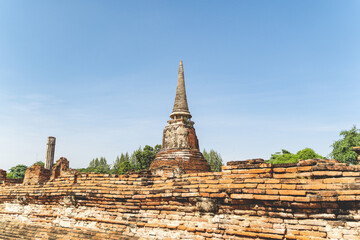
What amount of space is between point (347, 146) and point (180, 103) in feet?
51.4

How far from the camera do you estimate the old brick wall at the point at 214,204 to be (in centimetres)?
363

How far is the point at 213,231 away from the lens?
4.34 meters

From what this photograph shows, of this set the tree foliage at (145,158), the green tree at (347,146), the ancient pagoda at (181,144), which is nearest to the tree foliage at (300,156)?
the green tree at (347,146)

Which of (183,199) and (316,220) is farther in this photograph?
(183,199)

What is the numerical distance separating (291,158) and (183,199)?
2643 centimetres

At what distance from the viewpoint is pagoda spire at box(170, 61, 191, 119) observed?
20.6 metres

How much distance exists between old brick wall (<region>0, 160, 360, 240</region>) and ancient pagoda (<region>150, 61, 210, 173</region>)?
10.9 m

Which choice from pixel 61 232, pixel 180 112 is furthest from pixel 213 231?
pixel 180 112

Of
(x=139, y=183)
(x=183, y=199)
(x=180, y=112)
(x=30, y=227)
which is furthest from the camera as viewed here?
(x=180, y=112)

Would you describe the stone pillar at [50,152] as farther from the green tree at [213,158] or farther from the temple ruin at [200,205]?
the green tree at [213,158]

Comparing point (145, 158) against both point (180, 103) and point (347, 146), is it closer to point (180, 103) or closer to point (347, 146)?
point (180, 103)

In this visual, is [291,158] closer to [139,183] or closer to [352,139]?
→ [352,139]

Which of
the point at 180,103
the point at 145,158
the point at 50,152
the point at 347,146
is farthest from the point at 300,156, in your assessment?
the point at 50,152

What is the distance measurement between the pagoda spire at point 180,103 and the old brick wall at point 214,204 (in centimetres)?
1433
